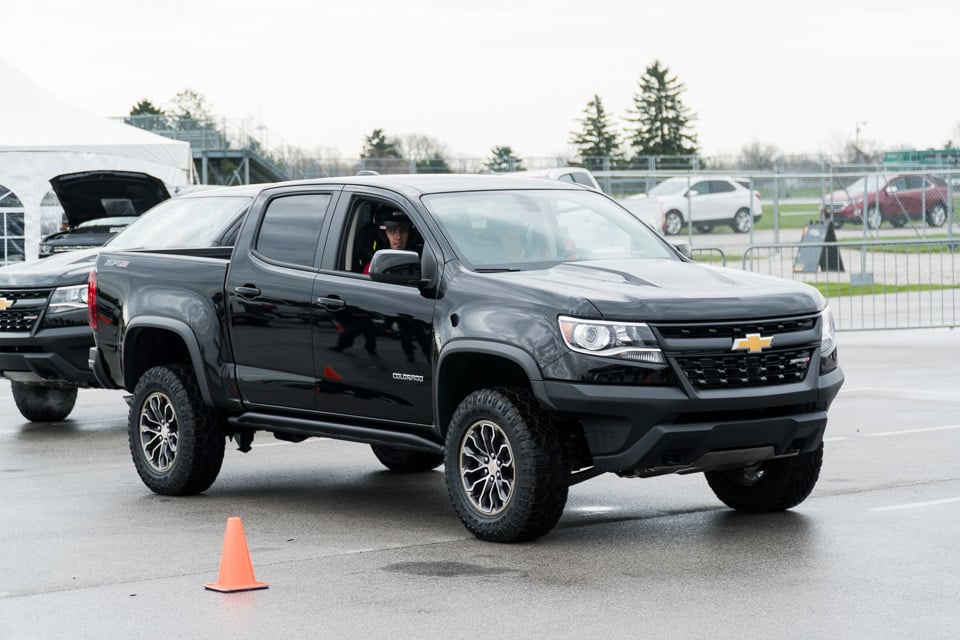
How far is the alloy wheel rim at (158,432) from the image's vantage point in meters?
9.34

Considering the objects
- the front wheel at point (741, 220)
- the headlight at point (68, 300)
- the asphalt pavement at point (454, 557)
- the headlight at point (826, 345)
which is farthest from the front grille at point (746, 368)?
the front wheel at point (741, 220)

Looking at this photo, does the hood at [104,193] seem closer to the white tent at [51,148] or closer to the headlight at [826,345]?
the white tent at [51,148]

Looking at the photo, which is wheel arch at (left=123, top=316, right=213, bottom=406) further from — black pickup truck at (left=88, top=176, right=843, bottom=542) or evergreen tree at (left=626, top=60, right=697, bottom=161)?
evergreen tree at (left=626, top=60, right=697, bottom=161)

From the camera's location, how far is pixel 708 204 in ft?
135

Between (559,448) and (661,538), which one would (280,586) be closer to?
(559,448)

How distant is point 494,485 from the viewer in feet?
24.8

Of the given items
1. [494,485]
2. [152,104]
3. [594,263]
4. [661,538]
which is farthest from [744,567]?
[152,104]

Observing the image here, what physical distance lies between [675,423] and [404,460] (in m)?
3.45

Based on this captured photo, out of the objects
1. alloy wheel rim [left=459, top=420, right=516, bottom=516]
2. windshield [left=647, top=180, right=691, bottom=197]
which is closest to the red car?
windshield [left=647, top=180, right=691, bottom=197]

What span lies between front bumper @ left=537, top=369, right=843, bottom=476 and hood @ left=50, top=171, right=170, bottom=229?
14.9 m

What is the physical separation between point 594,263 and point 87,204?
49.1ft

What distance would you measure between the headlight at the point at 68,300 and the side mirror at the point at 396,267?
16.8ft

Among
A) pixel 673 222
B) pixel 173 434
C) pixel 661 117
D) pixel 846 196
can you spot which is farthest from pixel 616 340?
pixel 661 117

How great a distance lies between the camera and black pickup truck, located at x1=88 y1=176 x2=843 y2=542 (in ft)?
23.5
